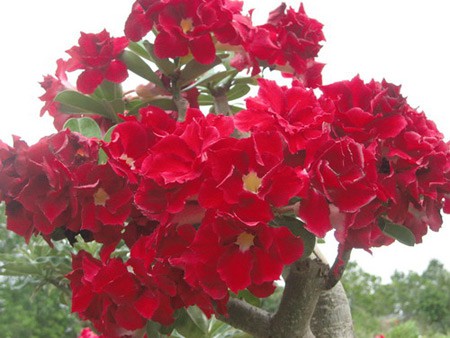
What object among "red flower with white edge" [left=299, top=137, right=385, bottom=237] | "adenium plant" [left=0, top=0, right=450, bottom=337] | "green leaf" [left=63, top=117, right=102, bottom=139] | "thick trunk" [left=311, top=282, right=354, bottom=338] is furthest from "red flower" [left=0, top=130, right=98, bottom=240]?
"thick trunk" [left=311, top=282, right=354, bottom=338]

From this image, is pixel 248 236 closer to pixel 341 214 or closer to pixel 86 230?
pixel 341 214

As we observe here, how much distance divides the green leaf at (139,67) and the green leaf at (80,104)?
0.08 metres

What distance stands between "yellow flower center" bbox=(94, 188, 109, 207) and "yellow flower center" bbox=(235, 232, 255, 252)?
0.22 m

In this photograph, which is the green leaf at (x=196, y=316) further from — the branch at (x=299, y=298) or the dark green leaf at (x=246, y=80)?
the dark green leaf at (x=246, y=80)

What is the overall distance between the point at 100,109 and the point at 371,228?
53cm

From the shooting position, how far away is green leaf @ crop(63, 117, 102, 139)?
1.00m

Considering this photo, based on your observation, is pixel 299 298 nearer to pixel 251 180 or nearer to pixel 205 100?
pixel 251 180

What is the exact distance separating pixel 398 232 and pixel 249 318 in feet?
0.94

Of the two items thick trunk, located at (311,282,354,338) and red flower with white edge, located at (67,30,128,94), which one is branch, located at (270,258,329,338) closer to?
thick trunk, located at (311,282,354,338)

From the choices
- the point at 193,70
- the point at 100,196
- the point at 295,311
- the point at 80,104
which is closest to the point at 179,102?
the point at 193,70

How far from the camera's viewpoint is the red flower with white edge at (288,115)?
742mm

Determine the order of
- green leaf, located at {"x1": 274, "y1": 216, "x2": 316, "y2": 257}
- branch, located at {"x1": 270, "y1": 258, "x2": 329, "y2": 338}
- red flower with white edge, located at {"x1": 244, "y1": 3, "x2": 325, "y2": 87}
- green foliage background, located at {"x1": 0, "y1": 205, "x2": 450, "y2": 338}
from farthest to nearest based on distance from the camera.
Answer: green foliage background, located at {"x1": 0, "y1": 205, "x2": 450, "y2": 338} → red flower with white edge, located at {"x1": 244, "y1": 3, "x2": 325, "y2": 87} → branch, located at {"x1": 270, "y1": 258, "x2": 329, "y2": 338} → green leaf, located at {"x1": 274, "y1": 216, "x2": 316, "y2": 257}

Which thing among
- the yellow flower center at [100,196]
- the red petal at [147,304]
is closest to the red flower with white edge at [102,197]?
the yellow flower center at [100,196]

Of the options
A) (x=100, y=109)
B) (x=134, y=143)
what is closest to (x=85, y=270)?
(x=134, y=143)
